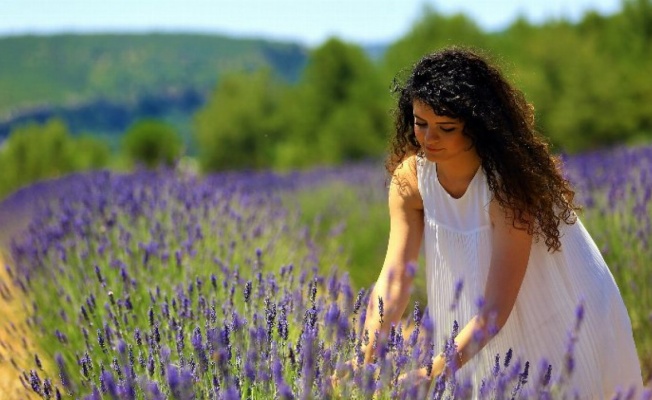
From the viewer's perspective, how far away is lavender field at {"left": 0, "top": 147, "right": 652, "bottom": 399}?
5.29 ft

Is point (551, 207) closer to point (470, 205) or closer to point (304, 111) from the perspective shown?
point (470, 205)

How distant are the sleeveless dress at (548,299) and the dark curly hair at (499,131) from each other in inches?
3.7

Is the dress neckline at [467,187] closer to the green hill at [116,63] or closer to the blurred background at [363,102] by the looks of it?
the blurred background at [363,102]

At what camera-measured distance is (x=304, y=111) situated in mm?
27766

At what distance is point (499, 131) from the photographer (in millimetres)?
2012

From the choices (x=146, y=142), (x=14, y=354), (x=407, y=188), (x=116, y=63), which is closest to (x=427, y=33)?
(x=146, y=142)

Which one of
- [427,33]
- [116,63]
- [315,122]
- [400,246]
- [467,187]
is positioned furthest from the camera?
[116,63]

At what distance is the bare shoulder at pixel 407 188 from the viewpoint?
7.54 feet

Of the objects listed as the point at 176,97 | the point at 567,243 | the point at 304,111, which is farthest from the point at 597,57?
the point at 176,97

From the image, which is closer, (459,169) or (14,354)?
(459,169)

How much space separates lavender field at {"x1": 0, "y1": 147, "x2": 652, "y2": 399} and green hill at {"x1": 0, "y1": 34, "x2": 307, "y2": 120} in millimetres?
152985

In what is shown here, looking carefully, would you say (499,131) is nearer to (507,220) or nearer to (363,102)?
(507,220)

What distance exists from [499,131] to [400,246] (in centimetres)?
46

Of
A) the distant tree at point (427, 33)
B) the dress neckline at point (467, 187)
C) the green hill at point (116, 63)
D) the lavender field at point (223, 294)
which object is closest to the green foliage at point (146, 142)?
the distant tree at point (427, 33)
